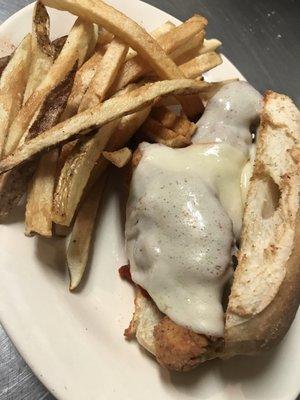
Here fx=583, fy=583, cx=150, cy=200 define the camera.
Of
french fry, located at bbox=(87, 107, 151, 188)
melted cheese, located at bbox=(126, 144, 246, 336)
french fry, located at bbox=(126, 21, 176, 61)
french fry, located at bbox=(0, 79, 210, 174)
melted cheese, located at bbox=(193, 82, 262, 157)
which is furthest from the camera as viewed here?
french fry, located at bbox=(126, 21, 176, 61)

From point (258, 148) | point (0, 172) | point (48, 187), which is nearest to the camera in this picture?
point (0, 172)

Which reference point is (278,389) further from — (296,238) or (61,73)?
(61,73)

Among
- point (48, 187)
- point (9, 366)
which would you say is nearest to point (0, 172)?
point (48, 187)

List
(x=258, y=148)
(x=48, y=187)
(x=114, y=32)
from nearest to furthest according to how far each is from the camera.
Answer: (x=48, y=187), (x=114, y=32), (x=258, y=148)

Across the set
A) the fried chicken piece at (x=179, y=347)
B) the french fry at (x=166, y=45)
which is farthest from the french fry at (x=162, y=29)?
the fried chicken piece at (x=179, y=347)

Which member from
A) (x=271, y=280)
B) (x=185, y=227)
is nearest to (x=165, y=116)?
(x=185, y=227)

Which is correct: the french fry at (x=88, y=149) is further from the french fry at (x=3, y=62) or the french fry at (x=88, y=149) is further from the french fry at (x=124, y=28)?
the french fry at (x=3, y=62)

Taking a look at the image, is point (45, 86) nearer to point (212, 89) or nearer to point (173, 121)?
point (173, 121)

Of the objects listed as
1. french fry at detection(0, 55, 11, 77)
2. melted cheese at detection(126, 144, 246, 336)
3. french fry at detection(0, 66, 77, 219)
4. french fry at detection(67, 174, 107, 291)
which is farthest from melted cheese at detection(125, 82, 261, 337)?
french fry at detection(0, 55, 11, 77)

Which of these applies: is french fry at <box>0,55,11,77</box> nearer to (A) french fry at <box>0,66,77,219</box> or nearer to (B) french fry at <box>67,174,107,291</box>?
(A) french fry at <box>0,66,77,219</box>
